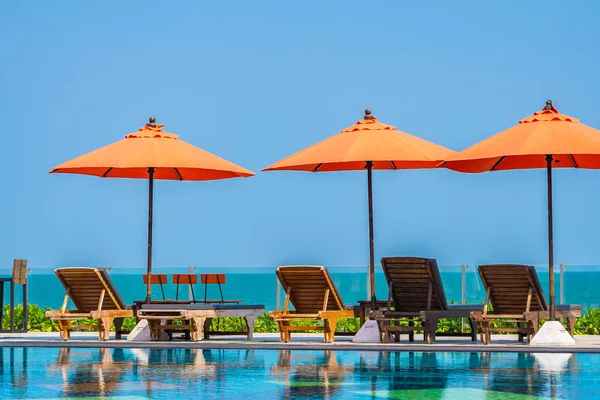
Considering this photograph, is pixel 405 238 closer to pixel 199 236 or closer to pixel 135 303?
pixel 199 236

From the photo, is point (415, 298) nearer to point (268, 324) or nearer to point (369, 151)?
point (369, 151)

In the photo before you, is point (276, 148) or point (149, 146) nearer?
point (149, 146)

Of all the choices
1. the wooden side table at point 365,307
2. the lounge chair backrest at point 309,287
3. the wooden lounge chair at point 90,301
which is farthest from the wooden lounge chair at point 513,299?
the wooden lounge chair at point 90,301

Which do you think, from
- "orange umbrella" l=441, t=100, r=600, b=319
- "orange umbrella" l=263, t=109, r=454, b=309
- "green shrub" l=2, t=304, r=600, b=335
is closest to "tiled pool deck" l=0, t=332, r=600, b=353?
"orange umbrella" l=441, t=100, r=600, b=319

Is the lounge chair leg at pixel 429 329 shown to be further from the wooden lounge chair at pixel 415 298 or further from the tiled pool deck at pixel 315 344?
the tiled pool deck at pixel 315 344

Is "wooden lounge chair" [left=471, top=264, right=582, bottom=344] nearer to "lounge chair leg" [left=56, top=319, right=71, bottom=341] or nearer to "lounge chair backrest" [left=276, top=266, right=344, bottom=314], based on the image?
"lounge chair backrest" [left=276, top=266, right=344, bottom=314]

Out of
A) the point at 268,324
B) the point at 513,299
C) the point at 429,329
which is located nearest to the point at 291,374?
the point at 429,329

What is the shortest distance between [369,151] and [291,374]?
4680mm

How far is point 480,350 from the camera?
46.4 ft

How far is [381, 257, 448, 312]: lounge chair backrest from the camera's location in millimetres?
14977

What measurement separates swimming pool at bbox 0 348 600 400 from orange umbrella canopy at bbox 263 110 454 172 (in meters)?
2.52

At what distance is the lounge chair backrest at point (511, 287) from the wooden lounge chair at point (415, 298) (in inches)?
17.2

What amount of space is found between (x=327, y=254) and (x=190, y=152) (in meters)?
50.2

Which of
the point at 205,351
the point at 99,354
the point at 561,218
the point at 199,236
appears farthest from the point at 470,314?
the point at 199,236
